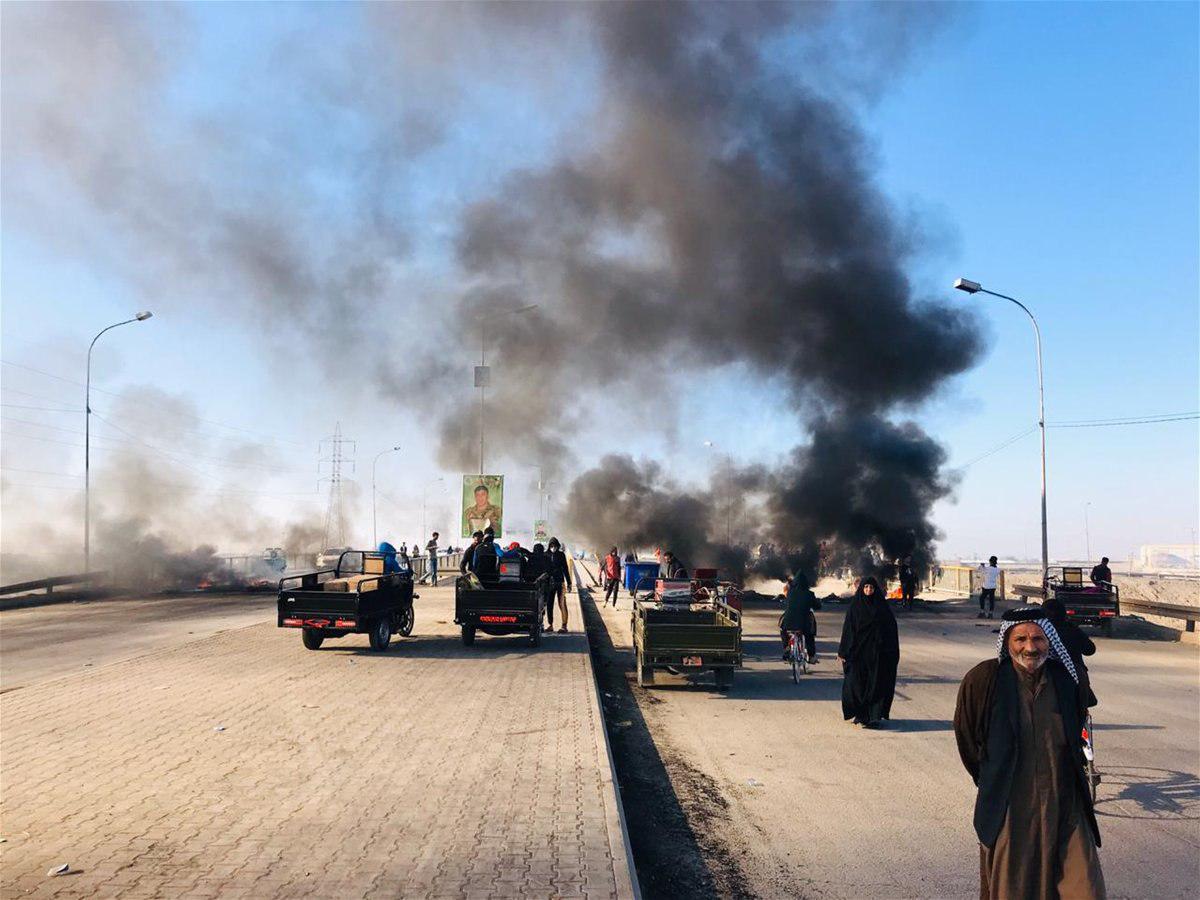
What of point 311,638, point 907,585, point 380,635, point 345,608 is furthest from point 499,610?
point 907,585

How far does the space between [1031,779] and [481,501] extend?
2459cm

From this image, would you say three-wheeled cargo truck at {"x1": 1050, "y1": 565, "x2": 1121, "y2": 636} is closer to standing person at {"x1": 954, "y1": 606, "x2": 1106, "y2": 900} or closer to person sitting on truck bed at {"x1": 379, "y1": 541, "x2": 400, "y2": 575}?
person sitting on truck bed at {"x1": 379, "y1": 541, "x2": 400, "y2": 575}

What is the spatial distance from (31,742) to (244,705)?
1.87 metres

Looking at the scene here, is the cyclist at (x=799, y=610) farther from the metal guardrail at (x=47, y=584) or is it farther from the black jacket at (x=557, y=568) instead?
the metal guardrail at (x=47, y=584)

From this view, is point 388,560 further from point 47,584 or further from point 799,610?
point 47,584

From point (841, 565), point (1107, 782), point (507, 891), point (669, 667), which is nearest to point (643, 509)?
point (841, 565)

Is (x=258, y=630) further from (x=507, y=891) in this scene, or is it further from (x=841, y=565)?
(x=841, y=565)

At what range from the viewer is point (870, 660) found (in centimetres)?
848

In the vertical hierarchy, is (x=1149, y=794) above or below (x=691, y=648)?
below

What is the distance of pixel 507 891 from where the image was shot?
13.0ft

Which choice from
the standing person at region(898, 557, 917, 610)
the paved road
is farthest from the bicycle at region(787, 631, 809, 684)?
the standing person at region(898, 557, 917, 610)

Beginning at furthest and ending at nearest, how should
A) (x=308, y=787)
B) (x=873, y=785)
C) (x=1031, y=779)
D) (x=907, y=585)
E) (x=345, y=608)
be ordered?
(x=907, y=585) < (x=345, y=608) < (x=873, y=785) < (x=308, y=787) < (x=1031, y=779)

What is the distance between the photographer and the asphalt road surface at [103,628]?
12477 mm

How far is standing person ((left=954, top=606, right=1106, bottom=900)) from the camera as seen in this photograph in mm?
3209
